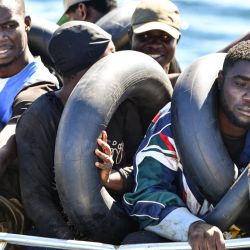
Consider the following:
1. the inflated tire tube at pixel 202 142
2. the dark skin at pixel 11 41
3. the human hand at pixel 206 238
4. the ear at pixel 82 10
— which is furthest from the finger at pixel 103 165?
the ear at pixel 82 10

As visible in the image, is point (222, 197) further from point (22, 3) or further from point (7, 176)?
point (22, 3)

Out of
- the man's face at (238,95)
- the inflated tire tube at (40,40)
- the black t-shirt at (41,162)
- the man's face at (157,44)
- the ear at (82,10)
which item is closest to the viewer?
the man's face at (238,95)

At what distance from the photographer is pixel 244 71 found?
3.66 meters

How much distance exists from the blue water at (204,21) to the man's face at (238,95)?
559cm

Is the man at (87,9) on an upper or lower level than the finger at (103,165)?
lower

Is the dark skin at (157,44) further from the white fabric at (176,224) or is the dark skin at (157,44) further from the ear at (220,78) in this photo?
the white fabric at (176,224)

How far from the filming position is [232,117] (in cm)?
369

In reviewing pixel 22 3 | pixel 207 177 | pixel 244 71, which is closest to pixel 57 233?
pixel 207 177

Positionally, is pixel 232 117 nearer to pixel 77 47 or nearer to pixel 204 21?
pixel 77 47

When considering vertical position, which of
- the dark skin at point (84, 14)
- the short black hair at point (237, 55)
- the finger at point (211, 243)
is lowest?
the dark skin at point (84, 14)

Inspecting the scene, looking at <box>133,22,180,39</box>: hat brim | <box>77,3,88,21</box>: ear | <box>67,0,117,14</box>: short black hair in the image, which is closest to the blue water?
<box>67,0,117,14</box>: short black hair

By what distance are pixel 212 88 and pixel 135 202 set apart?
521 mm

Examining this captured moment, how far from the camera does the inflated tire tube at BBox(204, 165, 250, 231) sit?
3547 millimetres

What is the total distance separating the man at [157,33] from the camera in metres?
4.65
